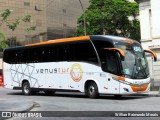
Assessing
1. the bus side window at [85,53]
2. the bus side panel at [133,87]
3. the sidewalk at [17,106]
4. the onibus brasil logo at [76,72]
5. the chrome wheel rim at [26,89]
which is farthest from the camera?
the chrome wheel rim at [26,89]

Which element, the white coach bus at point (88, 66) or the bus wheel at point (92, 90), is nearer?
the white coach bus at point (88, 66)

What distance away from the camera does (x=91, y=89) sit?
2244 cm

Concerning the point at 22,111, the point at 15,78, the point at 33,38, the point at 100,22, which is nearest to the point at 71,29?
the point at 33,38

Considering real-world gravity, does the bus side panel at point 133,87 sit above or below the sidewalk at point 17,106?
above

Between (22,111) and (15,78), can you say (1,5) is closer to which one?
(15,78)

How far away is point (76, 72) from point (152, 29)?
51.4 feet

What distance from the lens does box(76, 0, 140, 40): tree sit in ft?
195

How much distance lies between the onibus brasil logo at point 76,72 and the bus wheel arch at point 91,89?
667 millimetres

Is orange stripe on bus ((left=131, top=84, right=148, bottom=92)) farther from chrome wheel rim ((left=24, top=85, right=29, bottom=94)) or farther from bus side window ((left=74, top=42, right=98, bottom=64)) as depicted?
chrome wheel rim ((left=24, top=85, right=29, bottom=94))

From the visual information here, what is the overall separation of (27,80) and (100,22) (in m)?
33.8

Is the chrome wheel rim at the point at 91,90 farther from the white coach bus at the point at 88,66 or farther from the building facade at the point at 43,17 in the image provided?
the building facade at the point at 43,17

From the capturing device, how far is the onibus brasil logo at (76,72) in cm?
2292

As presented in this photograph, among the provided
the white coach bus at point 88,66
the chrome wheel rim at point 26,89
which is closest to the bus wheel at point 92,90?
the white coach bus at point 88,66

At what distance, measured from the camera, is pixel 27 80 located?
1094 inches
